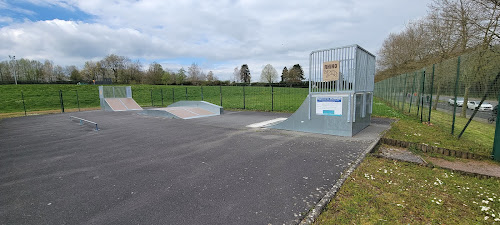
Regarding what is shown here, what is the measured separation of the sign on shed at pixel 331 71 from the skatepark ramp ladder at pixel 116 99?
1803 cm

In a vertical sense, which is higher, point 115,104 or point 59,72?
point 59,72

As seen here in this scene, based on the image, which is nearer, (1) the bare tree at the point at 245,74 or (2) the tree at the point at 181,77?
(2) the tree at the point at 181,77

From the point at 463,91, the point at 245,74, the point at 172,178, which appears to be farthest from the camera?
the point at 245,74

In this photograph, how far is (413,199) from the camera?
299 cm

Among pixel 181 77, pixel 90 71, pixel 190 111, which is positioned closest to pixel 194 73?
pixel 181 77

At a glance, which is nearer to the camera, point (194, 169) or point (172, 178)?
point (172, 178)

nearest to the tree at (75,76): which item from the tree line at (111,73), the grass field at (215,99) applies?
the tree line at (111,73)

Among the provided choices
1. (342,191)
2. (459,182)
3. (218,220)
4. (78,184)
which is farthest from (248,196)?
(459,182)

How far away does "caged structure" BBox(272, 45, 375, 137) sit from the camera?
6777 millimetres

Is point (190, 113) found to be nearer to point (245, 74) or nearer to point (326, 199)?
point (326, 199)

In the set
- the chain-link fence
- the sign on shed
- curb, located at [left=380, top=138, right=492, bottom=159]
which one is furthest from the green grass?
the sign on shed

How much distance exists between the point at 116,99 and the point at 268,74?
49380 mm

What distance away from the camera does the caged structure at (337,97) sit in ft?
22.2

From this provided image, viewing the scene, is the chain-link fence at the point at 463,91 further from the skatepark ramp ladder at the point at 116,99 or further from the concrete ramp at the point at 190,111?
the skatepark ramp ladder at the point at 116,99
